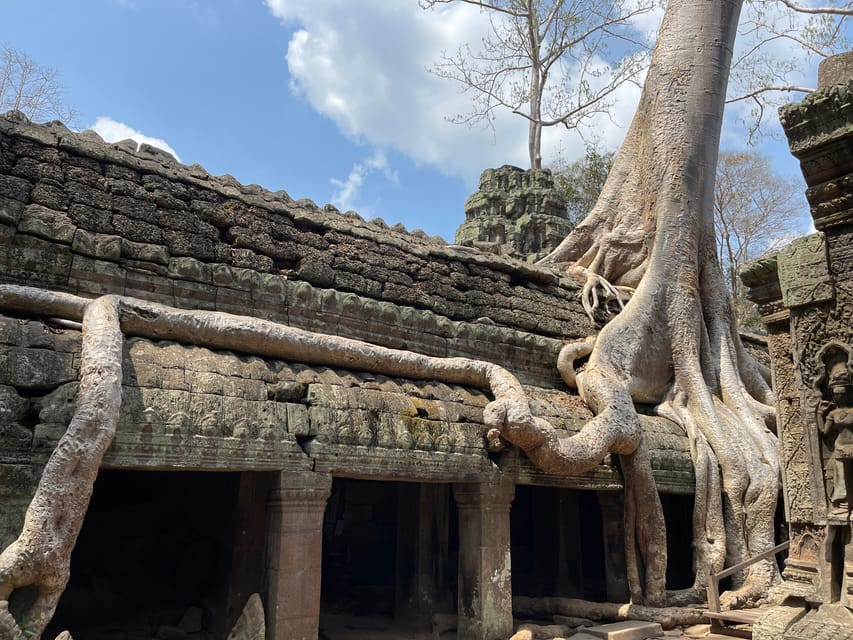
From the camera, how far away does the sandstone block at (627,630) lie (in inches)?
231

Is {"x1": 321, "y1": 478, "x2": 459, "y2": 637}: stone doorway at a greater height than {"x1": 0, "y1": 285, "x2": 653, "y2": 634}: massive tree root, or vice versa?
{"x1": 0, "y1": 285, "x2": 653, "y2": 634}: massive tree root

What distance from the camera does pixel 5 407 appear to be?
148 inches

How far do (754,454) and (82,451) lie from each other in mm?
6851

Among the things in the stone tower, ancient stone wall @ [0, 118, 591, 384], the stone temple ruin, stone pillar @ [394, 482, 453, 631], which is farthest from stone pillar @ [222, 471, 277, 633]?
the stone tower

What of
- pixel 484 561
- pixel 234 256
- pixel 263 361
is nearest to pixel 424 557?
pixel 484 561

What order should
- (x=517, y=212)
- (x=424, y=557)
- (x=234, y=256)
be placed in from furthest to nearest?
1. (x=517, y=212)
2. (x=424, y=557)
3. (x=234, y=256)

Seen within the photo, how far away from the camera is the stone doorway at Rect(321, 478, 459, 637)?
22.3ft

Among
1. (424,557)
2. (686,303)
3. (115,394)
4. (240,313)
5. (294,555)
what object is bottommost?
(424,557)

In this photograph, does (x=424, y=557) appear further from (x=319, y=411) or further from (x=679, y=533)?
(x=679, y=533)

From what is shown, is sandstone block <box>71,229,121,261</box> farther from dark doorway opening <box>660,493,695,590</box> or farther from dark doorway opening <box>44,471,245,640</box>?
dark doorway opening <box>660,493,695,590</box>

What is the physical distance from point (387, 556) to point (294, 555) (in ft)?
13.3

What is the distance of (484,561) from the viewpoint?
564 centimetres

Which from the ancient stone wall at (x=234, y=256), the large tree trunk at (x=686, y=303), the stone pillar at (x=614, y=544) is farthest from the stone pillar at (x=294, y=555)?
the stone pillar at (x=614, y=544)

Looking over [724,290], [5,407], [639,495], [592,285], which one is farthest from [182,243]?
[724,290]
